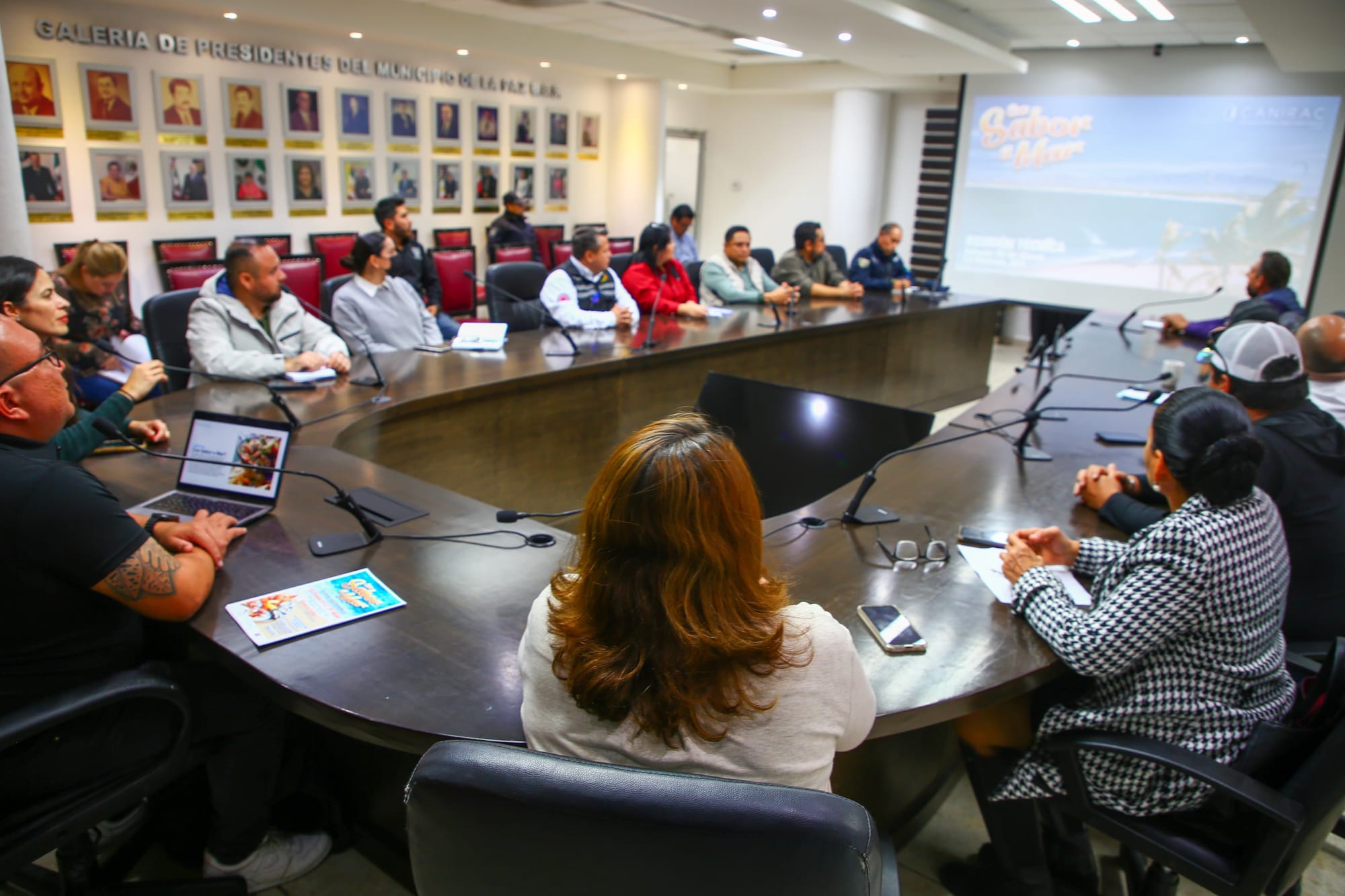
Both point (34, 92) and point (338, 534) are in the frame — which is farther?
point (34, 92)

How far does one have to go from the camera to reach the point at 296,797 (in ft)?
6.21

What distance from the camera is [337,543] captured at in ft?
5.95

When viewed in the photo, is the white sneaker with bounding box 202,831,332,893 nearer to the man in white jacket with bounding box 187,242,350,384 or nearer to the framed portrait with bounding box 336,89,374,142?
A: the man in white jacket with bounding box 187,242,350,384

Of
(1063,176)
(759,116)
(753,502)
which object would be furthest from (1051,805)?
(759,116)

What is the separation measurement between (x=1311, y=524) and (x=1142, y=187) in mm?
6444

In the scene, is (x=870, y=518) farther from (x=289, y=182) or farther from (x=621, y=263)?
(x=289, y=182)

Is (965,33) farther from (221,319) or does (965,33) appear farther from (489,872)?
(489,872)

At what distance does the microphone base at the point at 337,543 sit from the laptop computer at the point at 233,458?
24 cm

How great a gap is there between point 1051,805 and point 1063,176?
24.1 feet

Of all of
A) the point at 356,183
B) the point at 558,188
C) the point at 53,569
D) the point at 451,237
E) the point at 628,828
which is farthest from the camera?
the point at 558,188

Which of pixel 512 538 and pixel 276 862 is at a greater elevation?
pixel 512 538

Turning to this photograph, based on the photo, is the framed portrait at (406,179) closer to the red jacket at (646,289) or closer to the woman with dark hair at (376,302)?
the red jacket at (646,289)

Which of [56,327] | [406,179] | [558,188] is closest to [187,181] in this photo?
[406,179]

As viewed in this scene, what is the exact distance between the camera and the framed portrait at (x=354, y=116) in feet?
21.1
